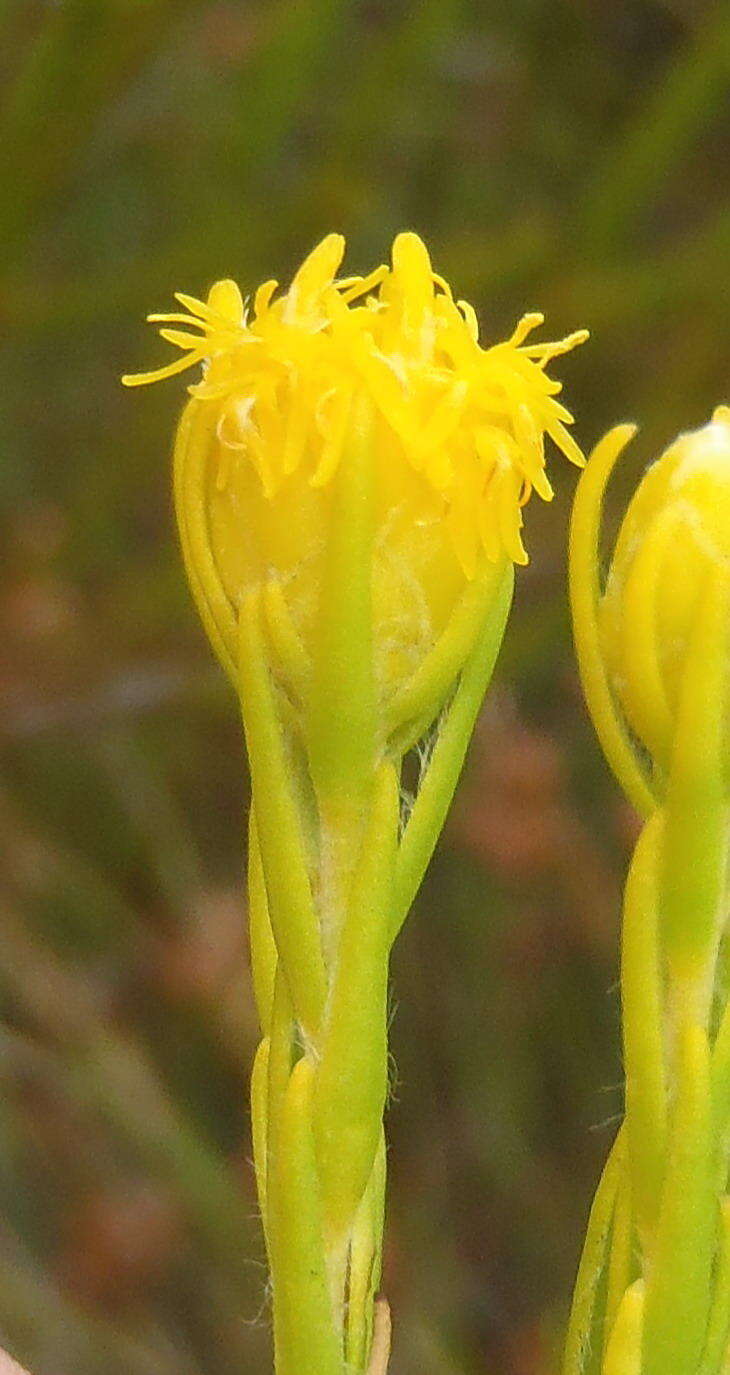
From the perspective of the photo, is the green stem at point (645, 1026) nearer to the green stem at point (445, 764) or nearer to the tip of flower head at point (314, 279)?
the green stem at point (445, 764)

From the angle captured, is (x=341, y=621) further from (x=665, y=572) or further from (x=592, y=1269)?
(x=592, y=1269)

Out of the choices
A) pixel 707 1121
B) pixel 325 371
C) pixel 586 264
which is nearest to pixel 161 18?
pixel 586 264

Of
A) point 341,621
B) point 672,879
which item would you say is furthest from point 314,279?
point 672,879

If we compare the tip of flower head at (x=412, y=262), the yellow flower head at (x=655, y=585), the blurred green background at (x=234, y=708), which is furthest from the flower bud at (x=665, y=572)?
the blurred green background at (x=234, y=708)

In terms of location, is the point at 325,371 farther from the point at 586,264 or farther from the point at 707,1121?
the point at 586,264

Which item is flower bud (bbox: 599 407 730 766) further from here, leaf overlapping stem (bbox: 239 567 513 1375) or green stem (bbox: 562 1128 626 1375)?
green stem (bbox: 562 1128 626 1375)
